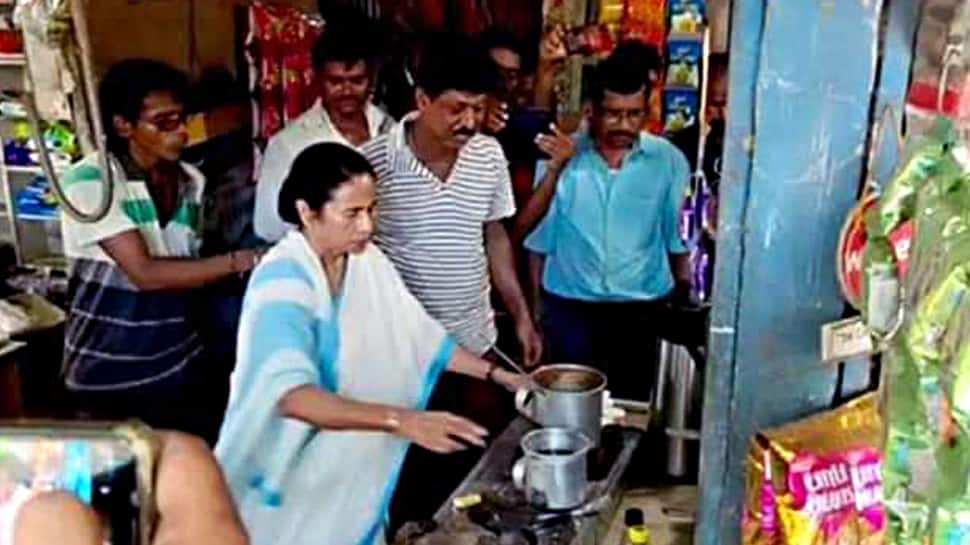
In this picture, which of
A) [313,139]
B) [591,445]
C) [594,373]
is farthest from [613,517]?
[313,139]

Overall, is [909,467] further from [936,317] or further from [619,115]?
[619,115]

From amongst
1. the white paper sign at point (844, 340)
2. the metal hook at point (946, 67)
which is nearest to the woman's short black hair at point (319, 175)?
the white paper sign at point (844, 340)

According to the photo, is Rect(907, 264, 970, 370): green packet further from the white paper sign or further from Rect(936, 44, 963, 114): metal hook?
the white paper sign

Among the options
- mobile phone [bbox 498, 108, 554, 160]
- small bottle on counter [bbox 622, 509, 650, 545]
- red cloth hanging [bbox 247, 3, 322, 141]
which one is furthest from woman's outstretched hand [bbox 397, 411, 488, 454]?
red cloth hanging [bbox 247, 3, 322, 141]

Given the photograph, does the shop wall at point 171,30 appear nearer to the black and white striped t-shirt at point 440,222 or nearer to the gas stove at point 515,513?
the black and white striped t-shirt at point 440,222

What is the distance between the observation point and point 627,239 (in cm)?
310

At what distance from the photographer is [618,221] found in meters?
3.10

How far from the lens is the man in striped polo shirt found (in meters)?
2.78

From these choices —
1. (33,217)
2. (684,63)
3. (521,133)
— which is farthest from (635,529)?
(33,217)

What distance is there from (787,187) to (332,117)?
6.15 ft

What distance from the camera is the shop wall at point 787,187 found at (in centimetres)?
139

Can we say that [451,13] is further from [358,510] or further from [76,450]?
[76,450]

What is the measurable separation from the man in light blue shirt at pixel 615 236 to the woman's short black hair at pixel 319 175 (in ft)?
2.99

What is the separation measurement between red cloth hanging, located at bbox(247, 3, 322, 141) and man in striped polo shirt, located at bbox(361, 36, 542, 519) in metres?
1.22
